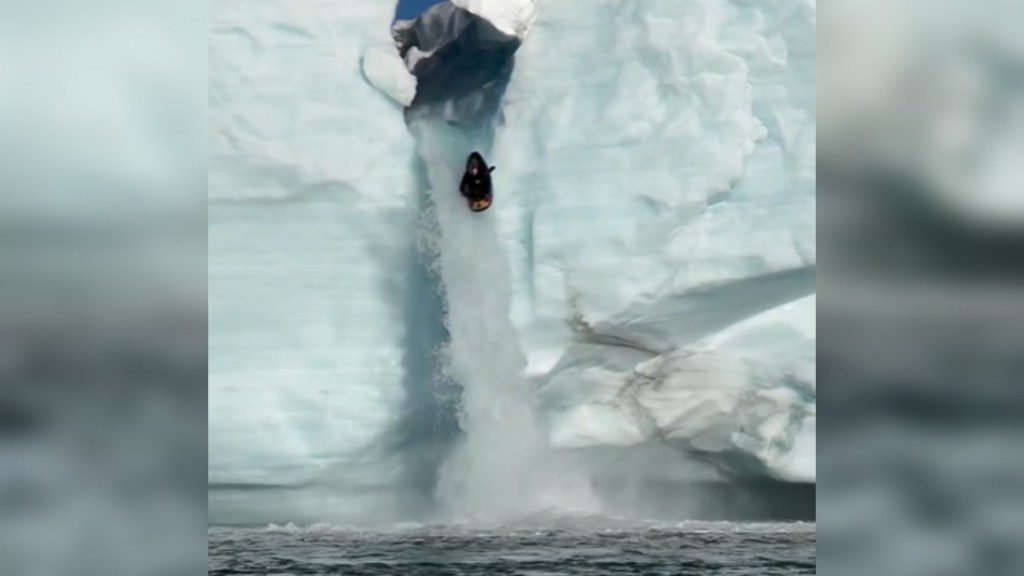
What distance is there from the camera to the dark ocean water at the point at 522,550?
5.77 metres

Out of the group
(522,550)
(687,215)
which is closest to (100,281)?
(522,550)

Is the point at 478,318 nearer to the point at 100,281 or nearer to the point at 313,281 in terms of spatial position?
the point at 313,281

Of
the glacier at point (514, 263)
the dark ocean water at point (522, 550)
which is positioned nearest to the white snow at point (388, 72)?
the glacier at point (514, 263)

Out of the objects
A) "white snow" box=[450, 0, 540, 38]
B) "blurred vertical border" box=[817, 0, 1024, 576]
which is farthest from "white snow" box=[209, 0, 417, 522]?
"blurred vertical border" box=[817, 0, 1024, 576]

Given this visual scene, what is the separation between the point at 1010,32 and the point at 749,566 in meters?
2.60

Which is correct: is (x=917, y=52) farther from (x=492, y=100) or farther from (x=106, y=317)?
(x=106, y=317)

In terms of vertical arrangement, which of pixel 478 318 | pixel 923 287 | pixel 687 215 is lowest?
pixel 478 318

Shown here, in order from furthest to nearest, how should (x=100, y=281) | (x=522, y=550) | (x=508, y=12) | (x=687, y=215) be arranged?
1. (x=508, y=12)
2. (x=687, y=215)
3. (x=522, y=550)
4. (x=100, y=281)

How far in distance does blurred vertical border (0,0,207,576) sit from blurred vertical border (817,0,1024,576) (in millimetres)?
2795

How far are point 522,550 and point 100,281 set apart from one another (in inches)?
88.2

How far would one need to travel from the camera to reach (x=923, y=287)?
213 inches

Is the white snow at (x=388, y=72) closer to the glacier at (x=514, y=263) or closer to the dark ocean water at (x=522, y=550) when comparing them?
the glacier at (x=514, y=263)

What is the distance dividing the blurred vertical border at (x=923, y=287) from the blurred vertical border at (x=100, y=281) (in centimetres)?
280

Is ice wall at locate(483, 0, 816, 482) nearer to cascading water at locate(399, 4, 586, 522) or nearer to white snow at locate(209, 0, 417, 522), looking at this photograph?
cascading water at locate(399, 4, 586, 522)
